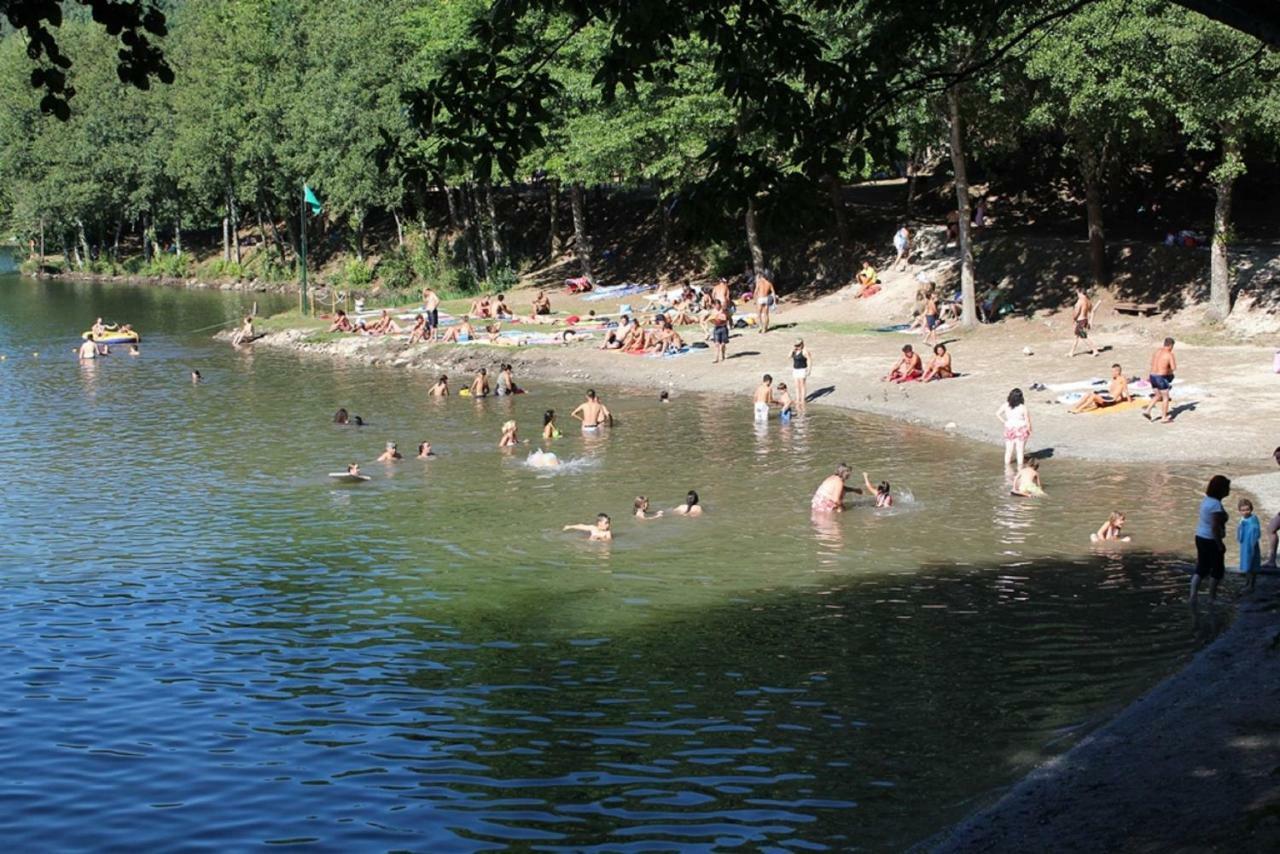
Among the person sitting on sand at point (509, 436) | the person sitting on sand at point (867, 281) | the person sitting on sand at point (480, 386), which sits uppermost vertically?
the person sitting on sand at point (867, 281)

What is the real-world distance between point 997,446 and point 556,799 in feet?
63.8

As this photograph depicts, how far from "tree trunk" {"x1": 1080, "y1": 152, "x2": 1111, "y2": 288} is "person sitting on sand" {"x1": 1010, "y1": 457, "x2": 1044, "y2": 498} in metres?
17.1

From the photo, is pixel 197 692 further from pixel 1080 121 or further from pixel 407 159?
pixel 1080 121

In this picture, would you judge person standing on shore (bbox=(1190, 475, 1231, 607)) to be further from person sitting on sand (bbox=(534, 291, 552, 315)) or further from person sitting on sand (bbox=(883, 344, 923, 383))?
person sitting on sand (bbox=(534, 291, 552, 315))

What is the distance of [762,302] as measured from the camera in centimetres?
4438

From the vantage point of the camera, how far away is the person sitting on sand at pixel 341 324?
54.2 m

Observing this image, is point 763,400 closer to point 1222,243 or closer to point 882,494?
point 882,494

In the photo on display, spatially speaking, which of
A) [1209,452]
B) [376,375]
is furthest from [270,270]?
[1209,452]

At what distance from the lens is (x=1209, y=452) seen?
27797 mm

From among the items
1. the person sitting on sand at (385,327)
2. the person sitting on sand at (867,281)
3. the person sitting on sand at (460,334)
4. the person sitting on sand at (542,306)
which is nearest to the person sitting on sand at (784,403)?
the person sitting on sand at (867,281)

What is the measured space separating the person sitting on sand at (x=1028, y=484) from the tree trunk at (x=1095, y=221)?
17130 mm

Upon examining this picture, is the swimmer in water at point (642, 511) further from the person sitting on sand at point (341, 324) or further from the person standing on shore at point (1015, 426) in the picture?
the person sitting on sand at point (341, 324)

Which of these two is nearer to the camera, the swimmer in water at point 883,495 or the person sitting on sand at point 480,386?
the swimmer in water at point 883,495

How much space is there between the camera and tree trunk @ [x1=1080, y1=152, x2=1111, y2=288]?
40250 mm
